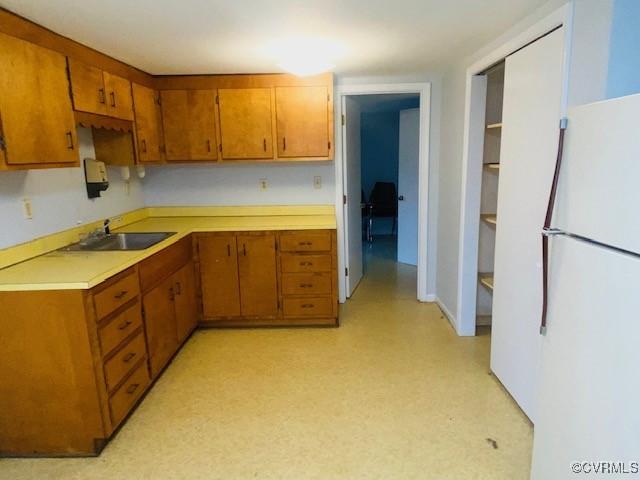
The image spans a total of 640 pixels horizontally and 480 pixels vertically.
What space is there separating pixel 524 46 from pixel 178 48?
2.01m

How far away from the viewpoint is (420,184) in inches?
149

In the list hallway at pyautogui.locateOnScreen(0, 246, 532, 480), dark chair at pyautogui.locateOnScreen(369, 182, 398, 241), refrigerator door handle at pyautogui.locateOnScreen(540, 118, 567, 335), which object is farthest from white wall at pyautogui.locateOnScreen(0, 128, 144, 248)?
dark chair at pyautogui.locateOnScreen(369, 182, 398, 241)

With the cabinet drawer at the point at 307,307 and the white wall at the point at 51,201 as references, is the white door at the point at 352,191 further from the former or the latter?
the white wall at the point at 51,201

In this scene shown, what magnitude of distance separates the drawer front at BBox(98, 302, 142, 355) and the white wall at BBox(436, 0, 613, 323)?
237 centimetres

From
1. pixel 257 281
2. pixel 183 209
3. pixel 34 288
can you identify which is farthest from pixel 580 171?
pixel 183 209

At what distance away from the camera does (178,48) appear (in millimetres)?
2572

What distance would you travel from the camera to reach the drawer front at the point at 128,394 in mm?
2135

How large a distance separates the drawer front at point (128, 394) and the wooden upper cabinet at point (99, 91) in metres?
1.59

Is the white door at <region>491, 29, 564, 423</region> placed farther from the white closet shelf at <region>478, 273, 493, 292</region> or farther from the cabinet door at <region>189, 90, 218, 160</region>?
the cabinet door at <region>189, 90, 218, 160</region>

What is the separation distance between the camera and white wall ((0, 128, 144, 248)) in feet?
7.36

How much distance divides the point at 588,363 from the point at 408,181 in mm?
3847

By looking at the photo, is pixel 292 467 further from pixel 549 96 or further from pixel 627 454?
pixel 549 96

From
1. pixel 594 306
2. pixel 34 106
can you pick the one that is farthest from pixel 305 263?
pixel 594 306

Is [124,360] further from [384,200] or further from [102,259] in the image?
[384,200]
